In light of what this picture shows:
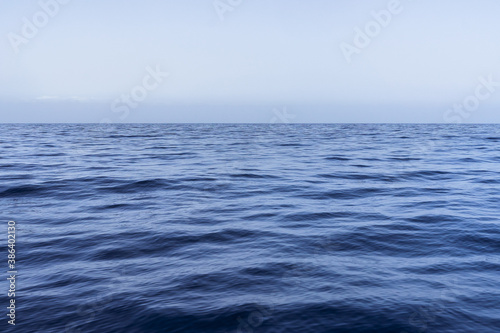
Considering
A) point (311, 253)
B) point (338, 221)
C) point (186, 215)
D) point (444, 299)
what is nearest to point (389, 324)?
point (444, 299)

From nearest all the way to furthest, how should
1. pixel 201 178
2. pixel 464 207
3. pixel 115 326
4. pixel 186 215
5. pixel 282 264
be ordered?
pixel 115 326
pixel 282 264
pixel 186 215
pixel 464 207
pixel 201 178

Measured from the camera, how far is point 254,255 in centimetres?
914

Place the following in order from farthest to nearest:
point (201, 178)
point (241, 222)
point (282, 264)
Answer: point (201, 178)
point (241, 222)
point (282, 264)

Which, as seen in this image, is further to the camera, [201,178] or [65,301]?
[201,178]

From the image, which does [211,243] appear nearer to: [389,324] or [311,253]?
[311,253]

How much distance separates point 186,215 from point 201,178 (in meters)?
7.64

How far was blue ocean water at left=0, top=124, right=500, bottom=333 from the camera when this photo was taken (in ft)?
20.7

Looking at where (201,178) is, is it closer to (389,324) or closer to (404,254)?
(404,254)

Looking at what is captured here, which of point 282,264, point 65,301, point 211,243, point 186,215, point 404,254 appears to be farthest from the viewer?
point 186,215

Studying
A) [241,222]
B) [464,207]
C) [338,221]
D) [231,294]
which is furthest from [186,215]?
[464,207]

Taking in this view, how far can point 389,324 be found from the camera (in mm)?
6055

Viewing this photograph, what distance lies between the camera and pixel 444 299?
6848mm

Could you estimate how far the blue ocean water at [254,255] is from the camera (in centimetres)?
631

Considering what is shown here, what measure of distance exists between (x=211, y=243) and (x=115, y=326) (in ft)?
13.7
